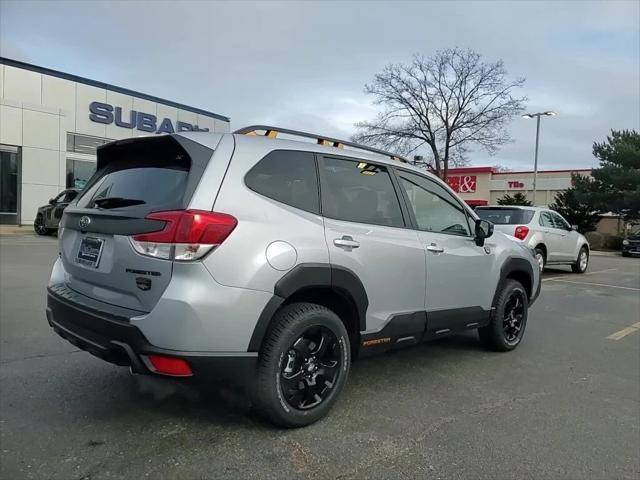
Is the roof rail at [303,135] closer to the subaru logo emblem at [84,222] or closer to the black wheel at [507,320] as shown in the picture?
the subaru logo emblem at [84,222]

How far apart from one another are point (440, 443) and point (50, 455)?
90.0 inches

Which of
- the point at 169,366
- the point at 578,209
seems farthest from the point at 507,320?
the point at 578,209

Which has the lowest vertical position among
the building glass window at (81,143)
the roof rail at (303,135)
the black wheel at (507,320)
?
the black wheel at (507,320)

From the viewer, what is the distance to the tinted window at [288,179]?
3.40 m

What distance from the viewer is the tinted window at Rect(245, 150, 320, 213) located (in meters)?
3.40

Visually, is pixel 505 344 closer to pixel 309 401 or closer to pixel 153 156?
pixel 309 401

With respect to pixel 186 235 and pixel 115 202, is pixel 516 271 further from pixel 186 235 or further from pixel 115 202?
pixel 115 202

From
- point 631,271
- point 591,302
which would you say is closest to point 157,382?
point 591,302

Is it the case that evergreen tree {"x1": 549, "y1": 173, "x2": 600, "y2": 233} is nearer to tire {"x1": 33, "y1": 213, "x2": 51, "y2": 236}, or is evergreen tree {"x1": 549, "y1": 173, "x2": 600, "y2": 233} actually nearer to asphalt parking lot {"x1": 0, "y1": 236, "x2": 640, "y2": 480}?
tire {"x1": 33, "y1": 213, "x2": 51, "y2": 236}

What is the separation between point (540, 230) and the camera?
12.1 m

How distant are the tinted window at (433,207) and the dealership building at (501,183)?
145 ft

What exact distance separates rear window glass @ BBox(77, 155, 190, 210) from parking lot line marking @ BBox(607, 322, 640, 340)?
5732 mm

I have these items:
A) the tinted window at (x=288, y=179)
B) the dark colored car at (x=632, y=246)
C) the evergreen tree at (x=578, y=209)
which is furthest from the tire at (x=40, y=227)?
the evergreen tree at (x=578, y=209)

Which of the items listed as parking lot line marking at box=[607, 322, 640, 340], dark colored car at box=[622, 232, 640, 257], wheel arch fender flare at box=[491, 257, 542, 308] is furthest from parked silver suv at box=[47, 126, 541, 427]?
dark colored car at box=[622, 232, 640, 257]
